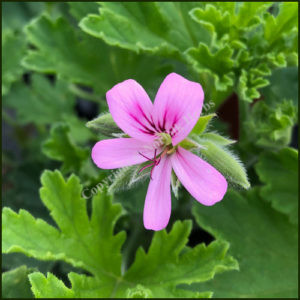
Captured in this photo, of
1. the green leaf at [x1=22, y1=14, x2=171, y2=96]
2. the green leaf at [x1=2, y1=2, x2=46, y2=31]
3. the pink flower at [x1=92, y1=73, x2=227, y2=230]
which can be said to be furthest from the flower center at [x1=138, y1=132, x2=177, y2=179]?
the green leaf at [x1=2, y1=2, x2=46, y2=31]

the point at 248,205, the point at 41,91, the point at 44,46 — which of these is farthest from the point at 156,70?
the point at 41,91

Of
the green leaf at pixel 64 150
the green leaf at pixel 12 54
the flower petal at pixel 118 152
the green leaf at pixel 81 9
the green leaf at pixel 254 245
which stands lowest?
the green leaf at pixel 254 245

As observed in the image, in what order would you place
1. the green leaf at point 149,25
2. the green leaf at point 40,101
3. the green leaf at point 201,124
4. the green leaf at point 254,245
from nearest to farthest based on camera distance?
the green leaf at point 201,124
the green leaf at point 149,25
the green leaf at point 254,245
the green leaf at point 40,101

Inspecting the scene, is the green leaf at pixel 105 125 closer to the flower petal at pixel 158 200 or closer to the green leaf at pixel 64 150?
the flower petal at pixel 158 200

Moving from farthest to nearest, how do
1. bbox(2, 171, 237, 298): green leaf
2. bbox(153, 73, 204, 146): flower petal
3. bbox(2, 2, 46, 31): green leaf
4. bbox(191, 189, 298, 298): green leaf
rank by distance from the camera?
1. bbox(2, 2, 46, 31): green leaf
2. bbox(191, 189, 298, 298): green leaf
3. bbox(2, 171, 237, 298): green leaf
4. bbox(153, 73, 204, 146): flower petal

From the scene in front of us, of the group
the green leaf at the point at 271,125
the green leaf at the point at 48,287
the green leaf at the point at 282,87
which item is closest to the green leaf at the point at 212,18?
the green leaf at the point at 271,125

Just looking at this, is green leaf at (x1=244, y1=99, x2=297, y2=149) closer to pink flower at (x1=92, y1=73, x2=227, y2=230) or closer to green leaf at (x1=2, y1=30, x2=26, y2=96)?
pink flower at (x1=92, y1=73, x2=227, y2=230)

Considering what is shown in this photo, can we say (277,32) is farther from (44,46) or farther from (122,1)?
(44,46)
